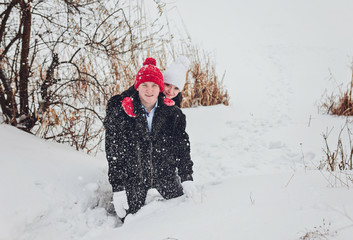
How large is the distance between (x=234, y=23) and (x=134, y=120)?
1143 centimetres

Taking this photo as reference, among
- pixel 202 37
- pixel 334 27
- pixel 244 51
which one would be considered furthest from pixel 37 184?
pixel 334 27

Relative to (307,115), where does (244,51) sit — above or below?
above

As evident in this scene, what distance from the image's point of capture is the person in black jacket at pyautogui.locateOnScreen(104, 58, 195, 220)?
1.73 metres

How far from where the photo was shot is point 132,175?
6.07 ft

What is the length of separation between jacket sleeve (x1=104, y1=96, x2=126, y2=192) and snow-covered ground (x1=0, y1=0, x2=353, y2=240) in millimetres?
210

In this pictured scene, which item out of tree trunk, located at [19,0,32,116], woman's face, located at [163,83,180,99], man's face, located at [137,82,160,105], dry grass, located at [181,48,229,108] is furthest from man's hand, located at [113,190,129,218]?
dry grass, located at [181,48,229,108]

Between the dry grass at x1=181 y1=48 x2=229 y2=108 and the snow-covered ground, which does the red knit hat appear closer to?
the snow-covered ground

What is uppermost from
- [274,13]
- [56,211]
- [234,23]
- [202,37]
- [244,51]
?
[274,13]

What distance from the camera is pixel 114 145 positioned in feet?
5.74

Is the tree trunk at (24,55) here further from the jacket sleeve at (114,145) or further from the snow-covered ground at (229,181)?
the jacket sleeve at (114,145)

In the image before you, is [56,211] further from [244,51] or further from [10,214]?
[244,51]

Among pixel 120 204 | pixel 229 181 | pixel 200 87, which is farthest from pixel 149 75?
pixel 200 87

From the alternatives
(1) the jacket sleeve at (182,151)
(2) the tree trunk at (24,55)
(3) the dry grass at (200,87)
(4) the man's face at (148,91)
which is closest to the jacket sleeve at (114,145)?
(4) the man's face at (148,91)

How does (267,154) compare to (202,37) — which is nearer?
(267,154)
